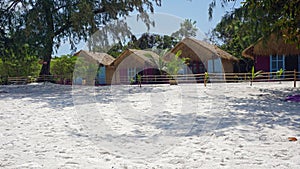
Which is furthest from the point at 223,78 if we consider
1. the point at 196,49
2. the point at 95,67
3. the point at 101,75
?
the point at 101,75

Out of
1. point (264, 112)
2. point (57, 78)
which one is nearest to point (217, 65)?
point (57, 78)

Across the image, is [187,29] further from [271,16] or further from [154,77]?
[271,16]

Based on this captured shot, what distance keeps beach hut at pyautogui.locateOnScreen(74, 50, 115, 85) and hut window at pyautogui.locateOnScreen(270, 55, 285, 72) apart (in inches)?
539

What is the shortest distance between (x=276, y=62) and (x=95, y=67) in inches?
570

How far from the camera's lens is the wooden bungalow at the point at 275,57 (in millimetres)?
18531

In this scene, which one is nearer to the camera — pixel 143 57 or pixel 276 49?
pixel 276 49

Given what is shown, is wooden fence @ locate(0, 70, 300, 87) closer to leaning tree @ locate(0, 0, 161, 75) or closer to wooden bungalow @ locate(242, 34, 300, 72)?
wooden bungalow @ locate(242, 34, 300, 72)

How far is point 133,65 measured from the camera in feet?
83.9

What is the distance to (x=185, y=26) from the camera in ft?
140

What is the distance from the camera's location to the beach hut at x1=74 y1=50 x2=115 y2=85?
2455 centimetres

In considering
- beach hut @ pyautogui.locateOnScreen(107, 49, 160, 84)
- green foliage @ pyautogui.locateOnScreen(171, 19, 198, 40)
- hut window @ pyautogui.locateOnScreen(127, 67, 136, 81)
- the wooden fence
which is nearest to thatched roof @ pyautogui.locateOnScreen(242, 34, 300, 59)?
the wooden fence

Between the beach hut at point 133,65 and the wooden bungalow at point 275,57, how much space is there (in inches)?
297

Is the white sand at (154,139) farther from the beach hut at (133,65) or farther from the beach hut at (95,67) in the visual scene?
the beach hut at (95,67)

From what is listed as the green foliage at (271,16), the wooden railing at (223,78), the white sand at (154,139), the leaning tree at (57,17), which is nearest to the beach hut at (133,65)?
the wooden railing at (223,78)
